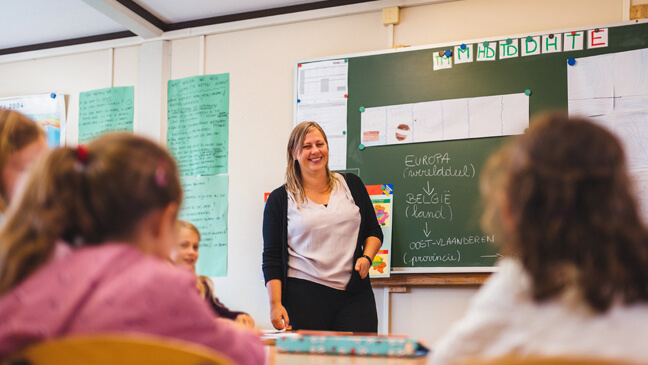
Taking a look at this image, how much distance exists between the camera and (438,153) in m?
3.57

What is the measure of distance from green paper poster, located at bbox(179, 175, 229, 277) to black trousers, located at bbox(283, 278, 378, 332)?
1.45 metres

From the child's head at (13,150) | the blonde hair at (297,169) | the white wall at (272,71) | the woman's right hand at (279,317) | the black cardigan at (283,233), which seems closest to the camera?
the child's head at (13,150)

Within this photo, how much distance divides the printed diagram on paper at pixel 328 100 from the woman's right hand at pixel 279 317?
4.24ft

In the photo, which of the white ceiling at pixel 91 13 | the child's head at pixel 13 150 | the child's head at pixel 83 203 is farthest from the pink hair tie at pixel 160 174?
the white ceiling at pixel 91 13

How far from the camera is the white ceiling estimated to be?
3982 millimetres

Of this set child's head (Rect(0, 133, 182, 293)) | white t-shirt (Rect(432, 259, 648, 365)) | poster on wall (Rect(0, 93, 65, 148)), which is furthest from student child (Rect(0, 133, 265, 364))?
poster on wall (Rect(0, 93, 65, 148))

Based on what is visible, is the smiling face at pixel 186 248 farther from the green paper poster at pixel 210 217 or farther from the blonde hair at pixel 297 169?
the green paper poster at pixel 210 217

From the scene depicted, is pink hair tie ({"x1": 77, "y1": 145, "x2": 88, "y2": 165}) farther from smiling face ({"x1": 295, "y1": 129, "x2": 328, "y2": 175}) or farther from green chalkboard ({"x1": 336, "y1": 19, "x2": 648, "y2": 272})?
green chalkboard ({"x1": 336, "y1": 19, "x2": 648, "y2": 272})

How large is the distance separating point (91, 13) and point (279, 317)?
8.92 ft

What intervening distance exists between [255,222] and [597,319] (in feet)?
10.7

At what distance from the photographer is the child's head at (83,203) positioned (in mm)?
1020

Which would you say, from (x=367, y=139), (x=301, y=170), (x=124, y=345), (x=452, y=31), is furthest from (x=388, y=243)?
(x=124, y=345)

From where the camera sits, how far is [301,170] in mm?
2984

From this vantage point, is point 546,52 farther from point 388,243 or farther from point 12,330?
point 12,330
